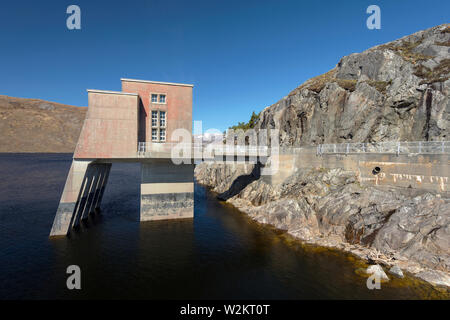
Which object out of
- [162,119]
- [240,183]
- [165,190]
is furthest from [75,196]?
[240,183]

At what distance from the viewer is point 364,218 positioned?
2408 centimetres

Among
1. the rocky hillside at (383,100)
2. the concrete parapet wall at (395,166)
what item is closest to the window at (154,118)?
the concrete parapet wall at (395,166)

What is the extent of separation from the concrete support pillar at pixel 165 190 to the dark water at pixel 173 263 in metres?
1.74

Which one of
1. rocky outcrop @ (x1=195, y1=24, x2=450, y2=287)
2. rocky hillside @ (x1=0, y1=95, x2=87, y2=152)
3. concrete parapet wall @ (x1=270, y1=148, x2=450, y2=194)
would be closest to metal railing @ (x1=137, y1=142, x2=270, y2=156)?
rocky outcrop @ (x1=195, y1=24, x2=450, y2=287)

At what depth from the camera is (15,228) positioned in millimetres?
26438

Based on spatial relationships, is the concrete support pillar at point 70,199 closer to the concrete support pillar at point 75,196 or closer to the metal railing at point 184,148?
the concrete support pillar at point 75,196

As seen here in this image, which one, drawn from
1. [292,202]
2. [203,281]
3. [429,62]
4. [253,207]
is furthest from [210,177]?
[429,62]

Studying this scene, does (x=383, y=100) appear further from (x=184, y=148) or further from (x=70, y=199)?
(x=70, y=199)

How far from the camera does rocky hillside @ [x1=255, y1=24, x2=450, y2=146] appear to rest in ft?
103

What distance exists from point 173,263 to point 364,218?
66.5ft

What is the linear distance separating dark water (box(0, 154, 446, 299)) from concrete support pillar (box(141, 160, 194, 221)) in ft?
5.72

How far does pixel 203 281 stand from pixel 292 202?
1860cm

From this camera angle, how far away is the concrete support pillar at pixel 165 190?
31547 millimetres
